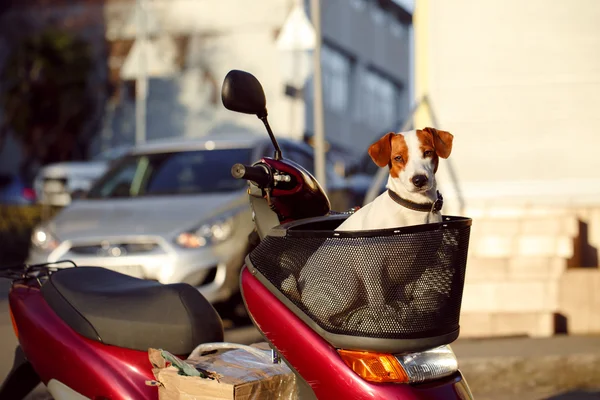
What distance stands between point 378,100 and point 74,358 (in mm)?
36969

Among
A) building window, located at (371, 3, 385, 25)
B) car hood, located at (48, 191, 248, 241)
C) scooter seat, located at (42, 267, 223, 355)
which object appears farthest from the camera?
building window, located at (371, 3, 385, 25)

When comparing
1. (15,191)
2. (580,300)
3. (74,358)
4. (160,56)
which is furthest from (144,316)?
(160,56)

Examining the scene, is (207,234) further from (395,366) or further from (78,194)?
(395,366)

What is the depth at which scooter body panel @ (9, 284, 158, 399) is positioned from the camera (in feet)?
11.3

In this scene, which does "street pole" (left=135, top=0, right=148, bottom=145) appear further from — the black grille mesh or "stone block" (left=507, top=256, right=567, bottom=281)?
the black grille mesh

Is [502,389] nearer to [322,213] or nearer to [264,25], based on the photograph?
[322,213]

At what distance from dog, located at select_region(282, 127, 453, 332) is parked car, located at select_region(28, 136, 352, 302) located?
16.2ft

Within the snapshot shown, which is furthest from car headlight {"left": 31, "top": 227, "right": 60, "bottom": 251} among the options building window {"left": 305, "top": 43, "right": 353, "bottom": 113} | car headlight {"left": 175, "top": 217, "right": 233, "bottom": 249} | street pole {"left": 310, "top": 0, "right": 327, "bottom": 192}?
building window {"left": 305, "top": 43, "right": 353, "bottom": 113}

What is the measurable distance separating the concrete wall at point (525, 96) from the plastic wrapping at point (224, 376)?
5.54 metres

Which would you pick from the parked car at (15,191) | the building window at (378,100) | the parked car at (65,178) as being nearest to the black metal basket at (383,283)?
the parked car at (65,178)

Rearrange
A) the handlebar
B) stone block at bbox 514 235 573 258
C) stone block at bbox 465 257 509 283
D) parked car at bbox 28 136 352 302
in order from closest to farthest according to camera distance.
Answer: the handlebar → stone block at bbox 465 257 509 283 → stone block at bbox 514 235 573 258 → parked car at bbox 28 136 352 302

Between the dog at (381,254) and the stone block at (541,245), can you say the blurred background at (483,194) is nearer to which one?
the stone block at (541,245)

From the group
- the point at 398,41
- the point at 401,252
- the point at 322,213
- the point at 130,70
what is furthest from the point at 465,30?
the point at 398,41

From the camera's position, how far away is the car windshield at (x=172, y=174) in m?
9.23
